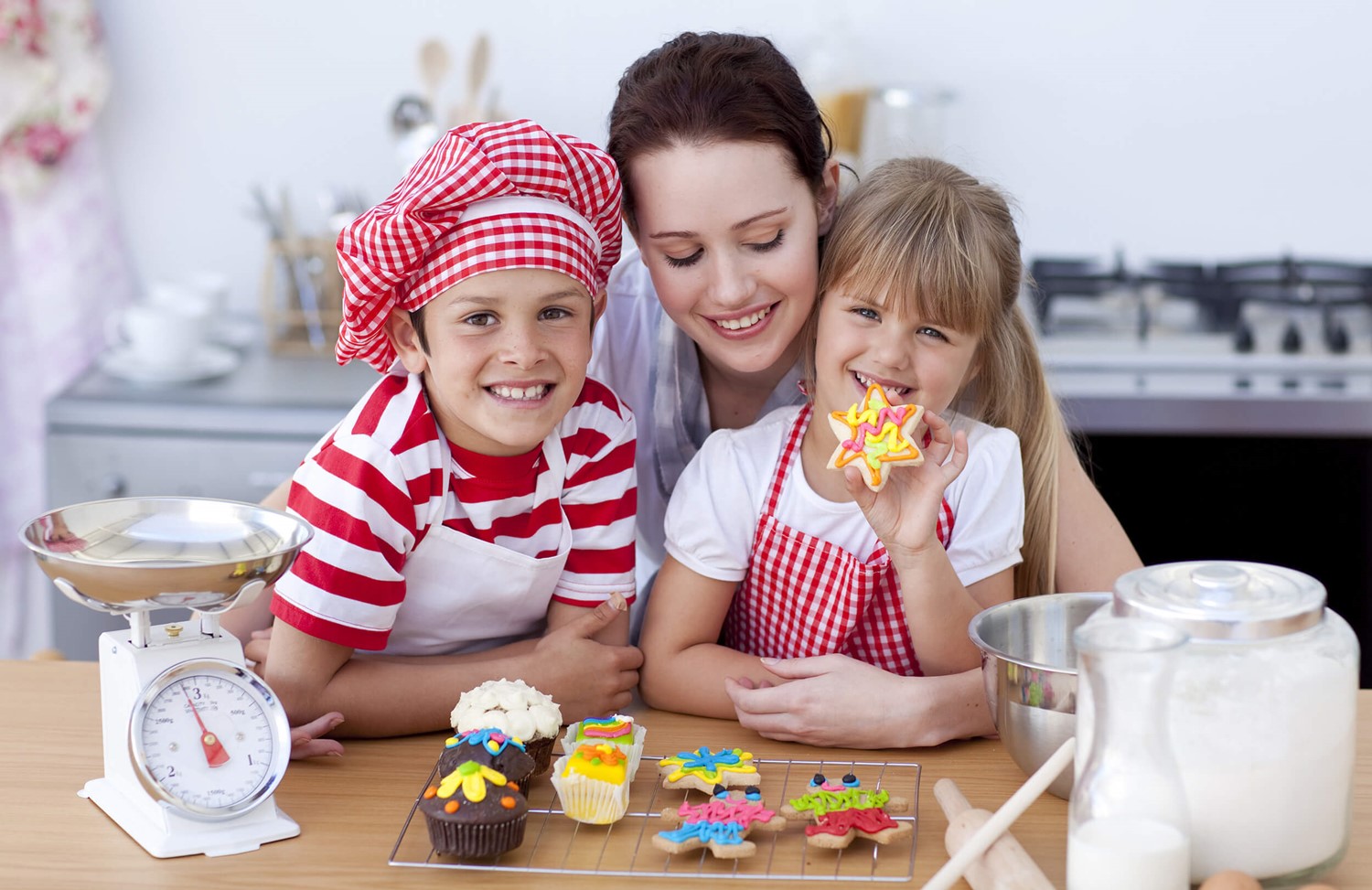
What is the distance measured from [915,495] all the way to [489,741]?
453mm

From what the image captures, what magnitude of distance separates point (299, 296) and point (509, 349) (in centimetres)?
162

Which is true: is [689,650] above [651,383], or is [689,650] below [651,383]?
below

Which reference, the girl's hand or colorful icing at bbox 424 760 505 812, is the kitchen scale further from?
the girl's hand

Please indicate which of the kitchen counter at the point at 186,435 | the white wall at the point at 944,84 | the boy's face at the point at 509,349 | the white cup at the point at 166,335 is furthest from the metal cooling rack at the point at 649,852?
the white wall at the point at 944,84

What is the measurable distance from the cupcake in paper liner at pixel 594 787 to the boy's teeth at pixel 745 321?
21.9 inches

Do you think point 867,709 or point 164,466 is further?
point 164,466

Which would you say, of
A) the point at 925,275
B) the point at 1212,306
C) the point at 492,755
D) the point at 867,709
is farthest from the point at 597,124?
the point at 492,755

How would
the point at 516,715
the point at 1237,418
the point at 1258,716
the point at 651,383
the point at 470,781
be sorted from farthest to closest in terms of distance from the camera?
the point at 1237,418 < the point at 651,383 < the point at 516,715 < the point at 470,781 < the point at 1258,716

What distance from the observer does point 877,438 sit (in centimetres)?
130

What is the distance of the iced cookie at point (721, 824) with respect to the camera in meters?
1.09

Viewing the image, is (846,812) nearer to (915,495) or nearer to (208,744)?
(915,495)

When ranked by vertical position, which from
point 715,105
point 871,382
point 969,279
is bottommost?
point 871,382

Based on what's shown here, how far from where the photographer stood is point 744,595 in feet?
5.04

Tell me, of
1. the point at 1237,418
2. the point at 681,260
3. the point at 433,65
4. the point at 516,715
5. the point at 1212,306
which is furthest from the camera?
the point at 433,65
